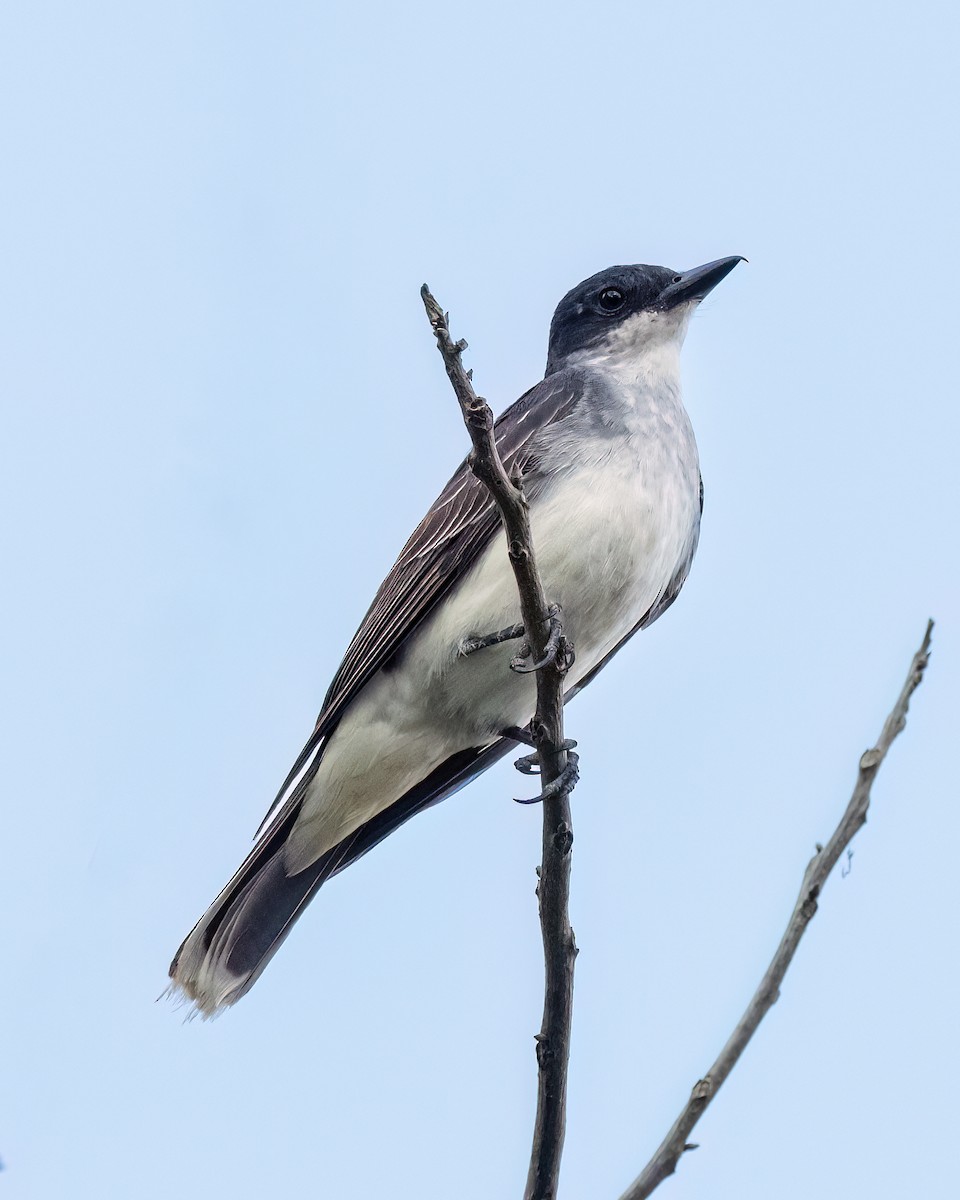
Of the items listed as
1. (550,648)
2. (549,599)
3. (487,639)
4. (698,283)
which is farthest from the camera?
(698,283)

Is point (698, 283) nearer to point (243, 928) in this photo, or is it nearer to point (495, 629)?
Answer: point (495, 629)

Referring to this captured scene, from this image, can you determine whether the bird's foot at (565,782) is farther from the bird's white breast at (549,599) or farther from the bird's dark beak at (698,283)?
the bird's dark beak at (698,283)

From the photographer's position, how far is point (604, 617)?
21.1ft

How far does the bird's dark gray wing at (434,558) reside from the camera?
651cm

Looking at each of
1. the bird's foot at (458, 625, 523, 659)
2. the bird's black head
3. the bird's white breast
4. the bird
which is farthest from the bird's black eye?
the bird's foot at (458, 625, 523, 659)

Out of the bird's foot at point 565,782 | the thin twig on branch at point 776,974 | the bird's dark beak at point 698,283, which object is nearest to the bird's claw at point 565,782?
the bird's foot at point 565,782

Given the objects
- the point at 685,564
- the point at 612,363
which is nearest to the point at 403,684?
the point at 685,564

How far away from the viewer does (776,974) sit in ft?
9.94

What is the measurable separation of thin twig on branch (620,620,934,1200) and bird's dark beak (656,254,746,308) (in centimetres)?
478

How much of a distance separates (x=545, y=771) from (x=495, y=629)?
3.86ft

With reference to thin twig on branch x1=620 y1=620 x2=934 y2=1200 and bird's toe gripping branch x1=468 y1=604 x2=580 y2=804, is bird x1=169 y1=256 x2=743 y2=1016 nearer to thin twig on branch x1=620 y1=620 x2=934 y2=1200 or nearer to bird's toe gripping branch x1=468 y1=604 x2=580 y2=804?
Result: bird's toe gripping branch x1=468 y1=604 x2=580 y2=804

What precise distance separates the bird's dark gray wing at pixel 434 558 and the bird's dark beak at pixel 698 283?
37.1 inches

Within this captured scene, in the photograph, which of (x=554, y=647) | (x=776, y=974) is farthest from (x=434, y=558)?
(x=776, y=974)

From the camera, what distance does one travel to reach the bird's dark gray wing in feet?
21.4
